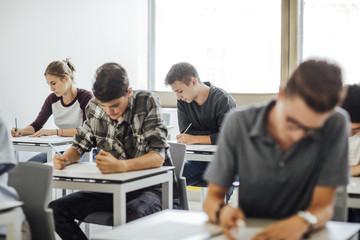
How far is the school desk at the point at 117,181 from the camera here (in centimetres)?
209

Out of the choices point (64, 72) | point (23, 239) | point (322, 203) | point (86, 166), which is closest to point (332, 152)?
point (322, 203)

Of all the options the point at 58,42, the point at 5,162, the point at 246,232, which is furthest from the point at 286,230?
the point at 58,42

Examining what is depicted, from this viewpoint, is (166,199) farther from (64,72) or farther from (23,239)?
(64,72)

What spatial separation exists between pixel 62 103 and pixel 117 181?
87.9 inches

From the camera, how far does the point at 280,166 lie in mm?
1444

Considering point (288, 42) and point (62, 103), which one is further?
point (288, 42)

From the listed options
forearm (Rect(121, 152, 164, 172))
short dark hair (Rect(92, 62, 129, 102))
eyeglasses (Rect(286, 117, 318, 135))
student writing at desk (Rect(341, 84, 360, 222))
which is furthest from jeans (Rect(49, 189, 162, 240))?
eyeglasses (Rect(286, 117, 318, 135))

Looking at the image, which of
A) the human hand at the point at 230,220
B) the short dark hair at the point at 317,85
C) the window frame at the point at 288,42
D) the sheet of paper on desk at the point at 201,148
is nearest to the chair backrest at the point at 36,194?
the human hand at the point at 230,220

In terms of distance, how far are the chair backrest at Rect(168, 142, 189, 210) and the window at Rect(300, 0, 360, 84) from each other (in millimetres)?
2341

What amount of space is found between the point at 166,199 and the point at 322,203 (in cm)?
112

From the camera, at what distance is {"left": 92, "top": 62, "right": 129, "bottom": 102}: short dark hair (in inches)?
92.4

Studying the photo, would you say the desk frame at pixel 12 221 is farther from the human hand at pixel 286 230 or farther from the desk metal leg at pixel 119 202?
the human hand at pixel 286 230

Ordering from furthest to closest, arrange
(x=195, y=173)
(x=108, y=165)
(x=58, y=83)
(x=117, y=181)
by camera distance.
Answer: (x=58, y=83) → (x=195, y=173) → (x=108, y=165) → (x=117, y=181)

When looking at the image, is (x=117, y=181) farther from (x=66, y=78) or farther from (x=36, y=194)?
(x=66, y=78)
